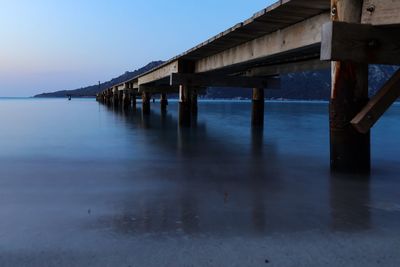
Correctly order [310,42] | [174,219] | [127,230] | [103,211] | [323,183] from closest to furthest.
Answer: [127,230] < [174,219] < [103,211] < [323,183] < [310,42]

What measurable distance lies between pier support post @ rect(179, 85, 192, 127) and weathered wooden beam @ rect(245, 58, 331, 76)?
3.69 meters

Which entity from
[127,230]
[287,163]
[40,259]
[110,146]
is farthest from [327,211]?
[110,146]

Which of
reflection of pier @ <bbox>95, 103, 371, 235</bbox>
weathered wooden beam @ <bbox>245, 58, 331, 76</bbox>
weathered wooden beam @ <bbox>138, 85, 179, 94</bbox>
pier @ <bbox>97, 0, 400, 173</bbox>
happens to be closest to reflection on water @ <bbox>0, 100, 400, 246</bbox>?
reflection of pier @ <bbox>95, 103, 371, 235</bbox>

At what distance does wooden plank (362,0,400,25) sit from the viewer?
651 cm

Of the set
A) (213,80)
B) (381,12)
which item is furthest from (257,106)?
(381,12)

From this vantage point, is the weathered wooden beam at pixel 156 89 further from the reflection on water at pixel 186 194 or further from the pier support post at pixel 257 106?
the reflection on water at pixel 186 194

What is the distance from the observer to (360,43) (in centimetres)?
696

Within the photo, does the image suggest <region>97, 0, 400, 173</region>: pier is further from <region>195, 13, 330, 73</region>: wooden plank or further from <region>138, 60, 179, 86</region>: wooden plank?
<region>138, 60, 179, 86</region>: wooden plank

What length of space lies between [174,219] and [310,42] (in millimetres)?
6024

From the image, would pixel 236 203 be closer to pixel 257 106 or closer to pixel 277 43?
pixel 277 43

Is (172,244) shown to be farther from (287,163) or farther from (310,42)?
(310,42)

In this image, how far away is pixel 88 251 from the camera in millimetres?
3910

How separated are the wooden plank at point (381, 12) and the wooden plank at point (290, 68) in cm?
988

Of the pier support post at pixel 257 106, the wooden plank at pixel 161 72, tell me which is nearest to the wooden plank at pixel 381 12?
the wooden plank at pixel 161 72
